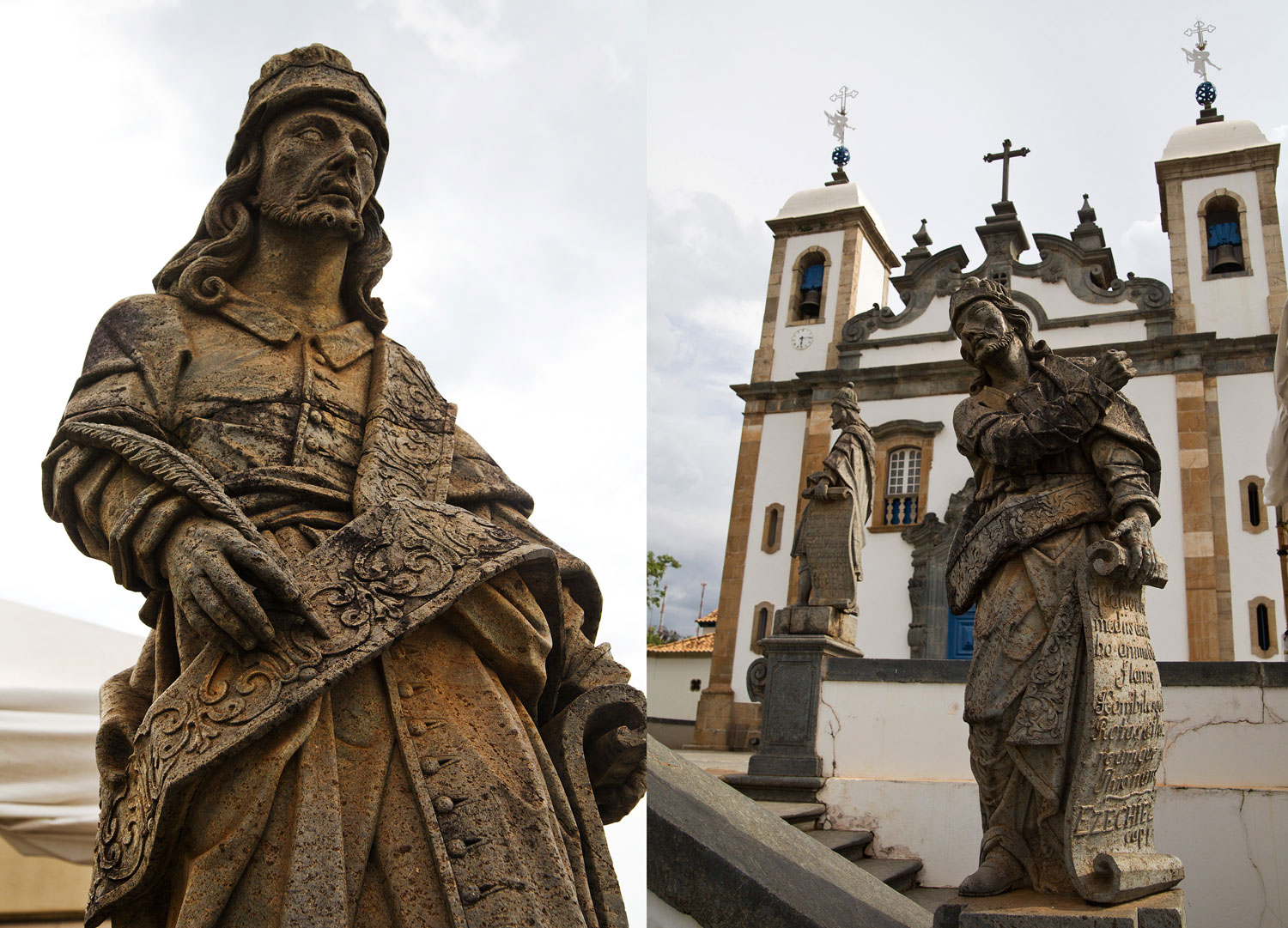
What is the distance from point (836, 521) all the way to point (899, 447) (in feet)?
42.3

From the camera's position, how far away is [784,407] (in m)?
22.5

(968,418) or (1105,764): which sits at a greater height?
(968,418)

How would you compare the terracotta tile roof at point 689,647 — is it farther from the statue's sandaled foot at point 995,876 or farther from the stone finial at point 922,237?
the statue's sandaled foot at point 995,876

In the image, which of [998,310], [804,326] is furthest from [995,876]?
[804,326]

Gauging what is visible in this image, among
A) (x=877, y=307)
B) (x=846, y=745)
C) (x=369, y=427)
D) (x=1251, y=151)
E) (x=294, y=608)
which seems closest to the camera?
(x=294, y=608)

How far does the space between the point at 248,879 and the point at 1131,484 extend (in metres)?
2.80

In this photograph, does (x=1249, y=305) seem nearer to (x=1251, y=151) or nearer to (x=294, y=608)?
(x=1251, y=151)

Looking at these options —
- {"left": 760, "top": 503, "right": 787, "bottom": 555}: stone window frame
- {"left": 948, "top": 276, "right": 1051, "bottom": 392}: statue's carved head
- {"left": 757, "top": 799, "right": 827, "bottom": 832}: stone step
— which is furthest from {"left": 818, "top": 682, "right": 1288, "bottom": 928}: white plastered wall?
{"left": 760, "top": 503, "right": 787, "bottom": 555}: stone window frame

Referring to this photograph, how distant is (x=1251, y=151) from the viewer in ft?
67.4

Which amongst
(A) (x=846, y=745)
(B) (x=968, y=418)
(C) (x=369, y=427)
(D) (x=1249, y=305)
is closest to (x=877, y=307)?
(D) (x=1249, y=305)

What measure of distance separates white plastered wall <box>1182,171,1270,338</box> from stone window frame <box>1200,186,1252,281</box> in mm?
23

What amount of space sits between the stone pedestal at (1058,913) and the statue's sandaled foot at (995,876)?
50mm

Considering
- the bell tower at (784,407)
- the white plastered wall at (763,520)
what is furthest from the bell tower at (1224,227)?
the white plastered wall at (763,520)

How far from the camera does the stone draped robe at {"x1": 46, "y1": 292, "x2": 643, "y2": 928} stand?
1.59 meters
